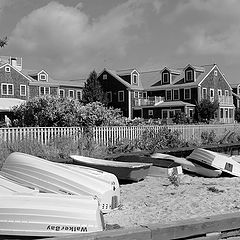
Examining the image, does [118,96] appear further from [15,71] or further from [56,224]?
[56,224]

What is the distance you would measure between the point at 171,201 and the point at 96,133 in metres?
9.54

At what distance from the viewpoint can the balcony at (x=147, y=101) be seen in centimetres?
6328

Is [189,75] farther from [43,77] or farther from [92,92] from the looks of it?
[43,77]

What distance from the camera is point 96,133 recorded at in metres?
18.3

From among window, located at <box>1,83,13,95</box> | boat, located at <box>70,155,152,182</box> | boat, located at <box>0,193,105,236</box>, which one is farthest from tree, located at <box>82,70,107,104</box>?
boat, located at <box>0,193,105,236</box>

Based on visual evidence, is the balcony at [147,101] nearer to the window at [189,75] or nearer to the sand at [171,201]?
the window at [189,75]

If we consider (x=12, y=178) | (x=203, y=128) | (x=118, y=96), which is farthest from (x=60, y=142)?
(x=118, y=96)

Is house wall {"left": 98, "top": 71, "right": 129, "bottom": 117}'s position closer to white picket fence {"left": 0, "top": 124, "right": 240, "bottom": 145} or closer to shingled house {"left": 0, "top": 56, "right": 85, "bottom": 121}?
shingled house {"left": 0, "top": 56, "right": 85, "bottom": 121}

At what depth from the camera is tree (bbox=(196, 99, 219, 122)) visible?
5891 centimetres

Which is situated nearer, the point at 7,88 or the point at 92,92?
the point at 7,88

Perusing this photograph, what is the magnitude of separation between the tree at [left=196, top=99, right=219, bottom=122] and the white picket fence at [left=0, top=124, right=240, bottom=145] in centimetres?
3535

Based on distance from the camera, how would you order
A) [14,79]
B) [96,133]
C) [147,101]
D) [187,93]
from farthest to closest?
1. [147,101]
2. [187,93]
3. [14,79]
4. [96,133]

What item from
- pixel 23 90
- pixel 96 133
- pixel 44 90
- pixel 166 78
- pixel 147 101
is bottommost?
pixel 96 133

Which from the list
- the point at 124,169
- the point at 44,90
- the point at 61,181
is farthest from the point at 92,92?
the point at 61,181
